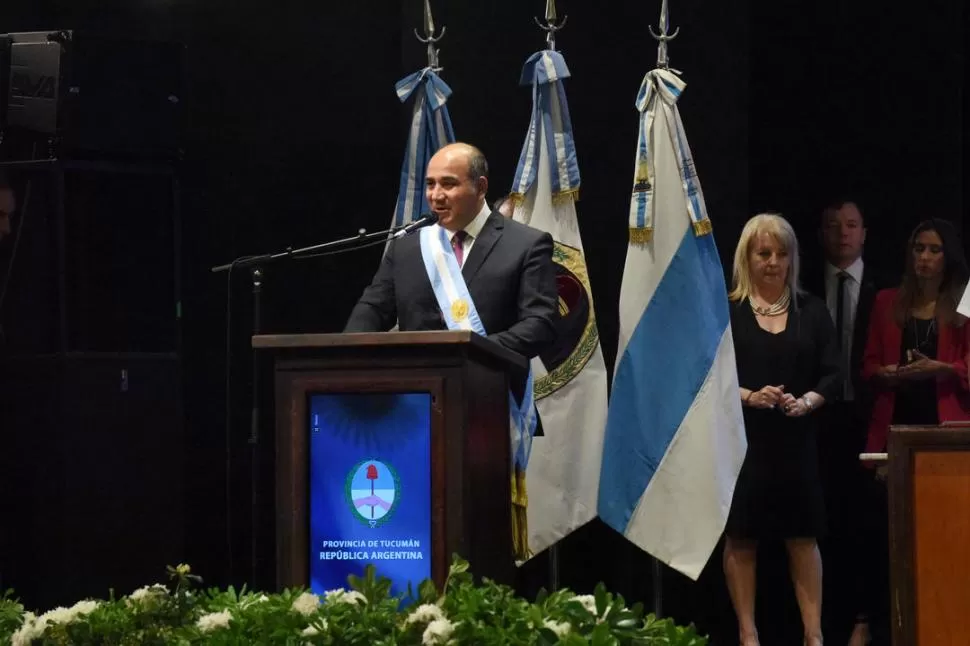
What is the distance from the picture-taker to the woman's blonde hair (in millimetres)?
5246

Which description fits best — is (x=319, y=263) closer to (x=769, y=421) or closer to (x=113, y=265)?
(x=113, y=265)

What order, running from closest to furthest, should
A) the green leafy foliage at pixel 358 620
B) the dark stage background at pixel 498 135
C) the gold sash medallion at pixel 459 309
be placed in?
the green leafy foliage at pixel 358 620 < the gold sash medallion at pixel 459 309 < the dark stage background at pixel 498 135

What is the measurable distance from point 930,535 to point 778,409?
5.62 feet

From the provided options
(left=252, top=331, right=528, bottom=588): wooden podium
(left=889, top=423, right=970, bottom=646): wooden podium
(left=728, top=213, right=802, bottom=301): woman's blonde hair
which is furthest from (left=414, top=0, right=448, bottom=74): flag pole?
(left=889, top=423, right=970, bottom=646): wooden podium

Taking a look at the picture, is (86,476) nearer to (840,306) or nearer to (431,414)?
(431,414)

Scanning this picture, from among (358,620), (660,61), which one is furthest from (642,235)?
(358,620)

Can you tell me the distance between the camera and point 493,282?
4.30 meters

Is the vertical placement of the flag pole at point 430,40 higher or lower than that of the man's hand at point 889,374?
higher

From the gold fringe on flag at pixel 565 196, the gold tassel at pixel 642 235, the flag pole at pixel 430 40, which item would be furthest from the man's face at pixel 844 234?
the flag pole at pixel 430 40

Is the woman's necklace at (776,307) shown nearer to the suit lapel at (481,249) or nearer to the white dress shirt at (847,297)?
the white dress shirt at (847,297)

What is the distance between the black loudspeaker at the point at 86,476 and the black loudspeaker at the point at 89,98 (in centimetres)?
77

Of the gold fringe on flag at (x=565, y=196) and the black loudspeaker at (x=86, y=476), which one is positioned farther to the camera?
the gold fringe on flag at (x=565, y=196)

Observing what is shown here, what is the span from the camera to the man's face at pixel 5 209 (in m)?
5.46

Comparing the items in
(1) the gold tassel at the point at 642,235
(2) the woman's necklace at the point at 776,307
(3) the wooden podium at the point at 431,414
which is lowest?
(3) the wooden podium at the point at 431,414
